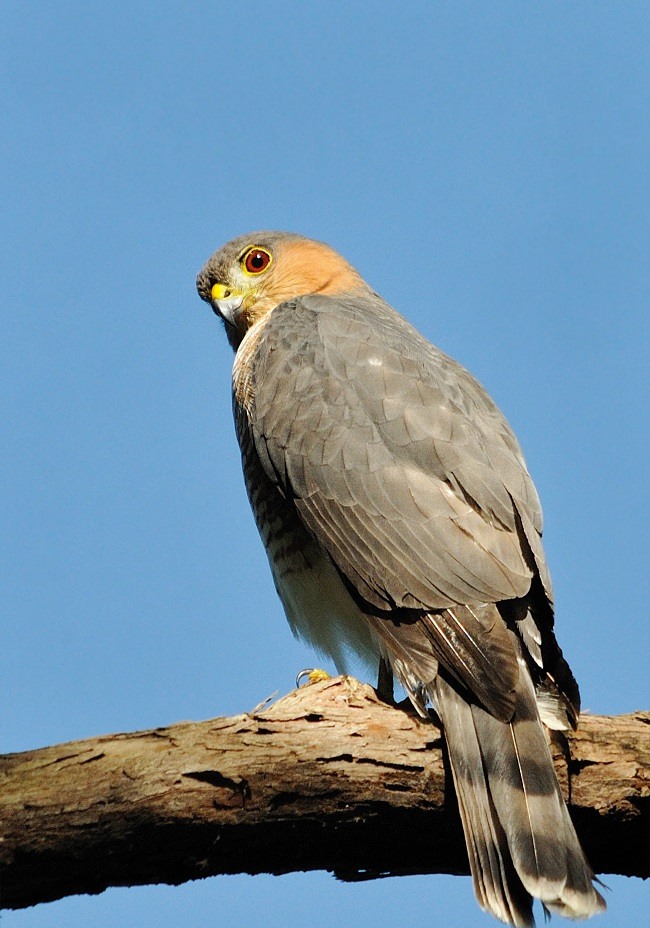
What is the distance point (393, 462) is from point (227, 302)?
2.35 metres

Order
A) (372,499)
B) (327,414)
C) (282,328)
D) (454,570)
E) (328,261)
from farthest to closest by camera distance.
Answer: (328,261), (282,328), (327,414), (372,499), (454,570)

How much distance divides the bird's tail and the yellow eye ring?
3.62 m

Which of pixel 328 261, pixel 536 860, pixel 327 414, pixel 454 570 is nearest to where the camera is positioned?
pixel 536 860

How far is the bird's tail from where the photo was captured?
344cm

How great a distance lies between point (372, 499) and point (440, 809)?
1326 mm

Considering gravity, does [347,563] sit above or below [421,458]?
below

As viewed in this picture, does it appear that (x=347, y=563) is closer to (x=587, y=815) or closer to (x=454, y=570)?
(x=454, y=570)

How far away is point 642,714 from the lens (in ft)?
12.7

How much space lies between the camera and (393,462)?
15.0 ft

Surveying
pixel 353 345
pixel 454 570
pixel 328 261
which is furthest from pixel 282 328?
pixel 454 570

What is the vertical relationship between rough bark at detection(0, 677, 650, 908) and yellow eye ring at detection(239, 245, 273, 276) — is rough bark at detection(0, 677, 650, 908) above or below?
below

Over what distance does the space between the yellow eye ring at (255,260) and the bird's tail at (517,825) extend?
11.9 ft

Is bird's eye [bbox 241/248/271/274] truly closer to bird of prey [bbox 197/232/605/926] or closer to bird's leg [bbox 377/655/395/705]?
bird of prey [bbox 197/232/605/926]

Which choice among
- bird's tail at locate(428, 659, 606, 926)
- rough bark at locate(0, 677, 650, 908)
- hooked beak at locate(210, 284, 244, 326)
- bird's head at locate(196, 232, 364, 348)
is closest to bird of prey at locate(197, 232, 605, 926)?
bird's tail at locate(428, 659, 606, 926)
